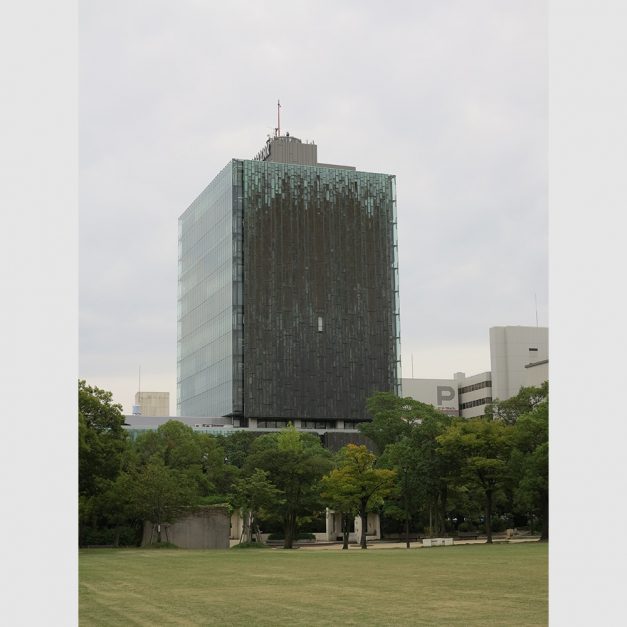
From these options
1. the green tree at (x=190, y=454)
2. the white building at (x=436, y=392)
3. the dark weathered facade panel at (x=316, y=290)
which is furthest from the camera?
the white building at (x=436, y=392)

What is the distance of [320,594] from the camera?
1500cm

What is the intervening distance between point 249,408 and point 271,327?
697 centimetres

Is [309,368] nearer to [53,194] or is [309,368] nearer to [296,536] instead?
[296,536]

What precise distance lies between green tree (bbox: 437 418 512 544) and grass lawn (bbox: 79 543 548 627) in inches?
583

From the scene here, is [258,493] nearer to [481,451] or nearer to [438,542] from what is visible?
[438,542]

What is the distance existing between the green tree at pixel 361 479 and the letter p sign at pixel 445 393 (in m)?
60.6

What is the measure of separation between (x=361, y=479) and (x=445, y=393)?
62.5 m

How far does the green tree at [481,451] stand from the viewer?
38719mm

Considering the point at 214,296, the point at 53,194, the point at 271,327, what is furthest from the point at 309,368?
the point at 53,194

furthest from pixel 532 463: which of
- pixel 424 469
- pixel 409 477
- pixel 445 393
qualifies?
pixel 445 393

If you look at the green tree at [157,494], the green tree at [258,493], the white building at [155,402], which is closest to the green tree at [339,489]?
the green tree at [258,493]

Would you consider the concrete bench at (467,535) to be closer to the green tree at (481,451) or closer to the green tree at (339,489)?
the green tree at (481,451)

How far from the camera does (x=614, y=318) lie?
491 centimetres

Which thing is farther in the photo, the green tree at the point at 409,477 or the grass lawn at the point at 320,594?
the green tree at the point at 409,477
